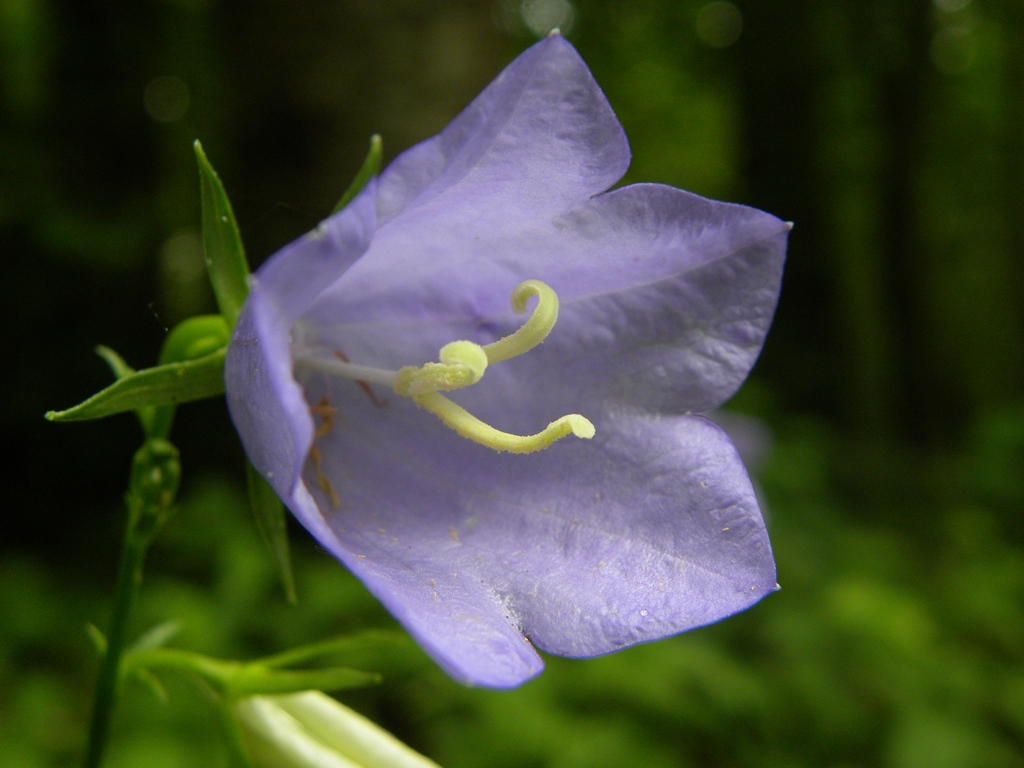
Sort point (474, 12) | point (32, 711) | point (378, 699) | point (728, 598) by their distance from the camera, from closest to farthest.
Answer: point (728, 598), point (32, 711), point (378, 699), point (474, 12)

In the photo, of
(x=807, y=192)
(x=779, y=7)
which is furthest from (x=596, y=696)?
(x=779, y=7)

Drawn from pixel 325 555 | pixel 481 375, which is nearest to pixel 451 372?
pixel 481 375

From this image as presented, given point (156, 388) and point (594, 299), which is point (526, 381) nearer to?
point (594, 299)

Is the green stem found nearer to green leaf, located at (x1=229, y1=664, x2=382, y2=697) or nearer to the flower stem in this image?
the flower stem

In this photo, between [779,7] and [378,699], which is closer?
[378,699]

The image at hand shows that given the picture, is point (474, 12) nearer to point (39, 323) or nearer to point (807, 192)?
point (39, 323)

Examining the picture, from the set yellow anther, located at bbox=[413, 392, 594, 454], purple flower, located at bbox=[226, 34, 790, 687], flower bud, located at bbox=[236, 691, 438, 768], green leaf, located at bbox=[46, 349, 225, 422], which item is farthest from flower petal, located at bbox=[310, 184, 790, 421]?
flower bud, located at bbox=[236, 691, 438, 768]
